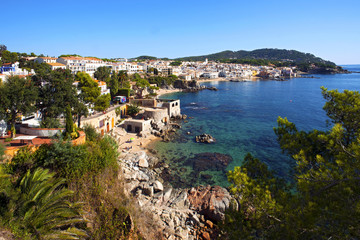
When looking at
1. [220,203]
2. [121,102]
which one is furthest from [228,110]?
[220,203]

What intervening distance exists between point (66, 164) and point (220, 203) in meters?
8.81

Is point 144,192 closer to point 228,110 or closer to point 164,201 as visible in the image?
point 164,201

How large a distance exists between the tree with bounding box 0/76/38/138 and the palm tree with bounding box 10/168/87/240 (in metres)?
8.53

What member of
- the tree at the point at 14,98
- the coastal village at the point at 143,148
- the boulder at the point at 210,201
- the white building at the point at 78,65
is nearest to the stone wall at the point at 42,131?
the coastal village at the point at 143,148

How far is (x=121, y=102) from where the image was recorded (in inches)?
1357

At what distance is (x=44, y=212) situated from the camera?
674 centimetres

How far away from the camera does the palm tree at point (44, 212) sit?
627 cm

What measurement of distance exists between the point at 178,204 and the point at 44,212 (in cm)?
778

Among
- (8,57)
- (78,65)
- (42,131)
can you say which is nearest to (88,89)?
(42,131)

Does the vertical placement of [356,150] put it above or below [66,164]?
above

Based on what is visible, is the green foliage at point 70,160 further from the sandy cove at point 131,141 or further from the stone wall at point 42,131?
the sandy cove at point 131,141

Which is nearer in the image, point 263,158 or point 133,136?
point 263,158

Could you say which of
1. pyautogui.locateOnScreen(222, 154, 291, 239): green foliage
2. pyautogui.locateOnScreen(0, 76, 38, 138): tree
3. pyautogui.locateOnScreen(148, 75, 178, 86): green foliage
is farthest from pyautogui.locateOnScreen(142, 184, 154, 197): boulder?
pyautogui.locateOnScreen(148, 75, 178, 86): green foliage

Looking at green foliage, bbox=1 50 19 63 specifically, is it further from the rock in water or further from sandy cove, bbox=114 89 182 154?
the rock in water
